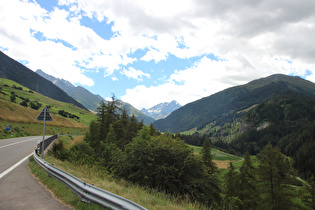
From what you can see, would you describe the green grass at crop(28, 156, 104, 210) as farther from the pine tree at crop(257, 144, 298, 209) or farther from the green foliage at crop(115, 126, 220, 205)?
the pine tree at crop(257, 144, 298, 209)

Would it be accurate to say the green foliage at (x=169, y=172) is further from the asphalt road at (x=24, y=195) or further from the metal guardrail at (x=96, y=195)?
the metal guardrail at (x=96, y=195)

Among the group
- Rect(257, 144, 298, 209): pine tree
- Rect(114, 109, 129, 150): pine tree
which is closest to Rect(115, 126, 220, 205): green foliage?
Rect(257, 144, 298, 209): pine tree

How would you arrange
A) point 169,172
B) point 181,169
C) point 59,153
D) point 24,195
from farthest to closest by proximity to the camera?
point 59,153 < point 181,169 < point 169,172 < point 24,195

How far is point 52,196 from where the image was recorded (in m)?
6.96

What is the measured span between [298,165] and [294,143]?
42301 mm

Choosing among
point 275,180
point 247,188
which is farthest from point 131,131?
point 275,180

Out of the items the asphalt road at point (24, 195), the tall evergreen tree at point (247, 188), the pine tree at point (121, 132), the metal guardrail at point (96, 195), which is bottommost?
the tall evergreen tree at point (247, 188)

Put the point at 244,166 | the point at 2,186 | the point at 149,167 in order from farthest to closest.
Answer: the point at 244,166, the point at 149,167, the point at 2,186

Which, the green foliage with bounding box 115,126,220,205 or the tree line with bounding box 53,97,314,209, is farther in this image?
the tree line with bounding box 53,97,314,209

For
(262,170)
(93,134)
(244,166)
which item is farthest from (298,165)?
(93,134)

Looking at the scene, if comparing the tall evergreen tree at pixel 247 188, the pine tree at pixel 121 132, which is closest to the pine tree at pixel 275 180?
the tall evergreen tree at pixel 247 188

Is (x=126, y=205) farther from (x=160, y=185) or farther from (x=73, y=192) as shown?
(x=160, y=185)

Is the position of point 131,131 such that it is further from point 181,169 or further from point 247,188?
point 181,169

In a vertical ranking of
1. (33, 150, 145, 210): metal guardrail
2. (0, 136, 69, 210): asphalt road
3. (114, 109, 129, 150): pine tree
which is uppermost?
(33, 150, 145, 210): metal guardrail
